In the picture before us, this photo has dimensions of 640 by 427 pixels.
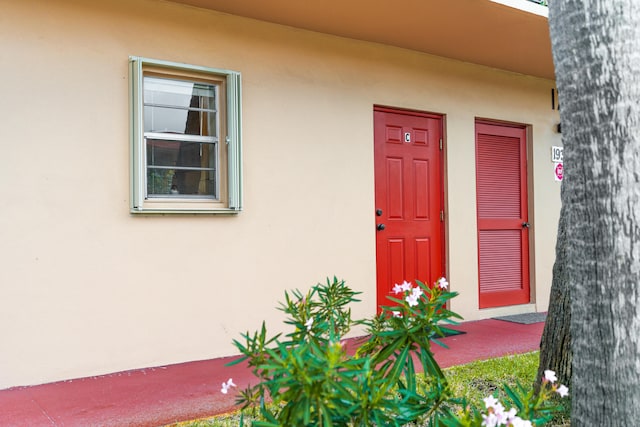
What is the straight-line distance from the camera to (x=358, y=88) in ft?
18.4

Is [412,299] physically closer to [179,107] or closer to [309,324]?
[309,324]

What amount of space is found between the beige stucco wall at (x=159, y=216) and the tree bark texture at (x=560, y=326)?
240 centimetres

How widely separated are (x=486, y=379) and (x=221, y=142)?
2.76 meters

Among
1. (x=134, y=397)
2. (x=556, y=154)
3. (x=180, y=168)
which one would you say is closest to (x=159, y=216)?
(x=180, y=168)

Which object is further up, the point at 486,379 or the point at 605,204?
the point at 605,204

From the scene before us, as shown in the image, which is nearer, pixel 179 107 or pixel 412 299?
pixel 412 299

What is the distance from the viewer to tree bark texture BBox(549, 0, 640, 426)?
192cm

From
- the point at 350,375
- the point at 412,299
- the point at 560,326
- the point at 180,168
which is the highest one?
the point at 180,168

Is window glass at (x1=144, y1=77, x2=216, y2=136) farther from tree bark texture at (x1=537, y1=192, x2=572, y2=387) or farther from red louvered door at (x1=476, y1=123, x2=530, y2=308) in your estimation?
red louvered door at (x1=476, y1=123, x2=530, y2=308)

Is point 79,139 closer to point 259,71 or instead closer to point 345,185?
point 259,71

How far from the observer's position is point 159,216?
4.54 m

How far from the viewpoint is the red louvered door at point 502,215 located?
6.58 m

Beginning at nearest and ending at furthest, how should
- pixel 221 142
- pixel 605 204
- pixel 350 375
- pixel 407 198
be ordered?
pixel 350 375 < pixel 605 204 < pixel 221 142 < pixel 407 198

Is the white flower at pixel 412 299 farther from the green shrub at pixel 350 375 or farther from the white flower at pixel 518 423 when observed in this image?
the white flower at pixel 518 423
